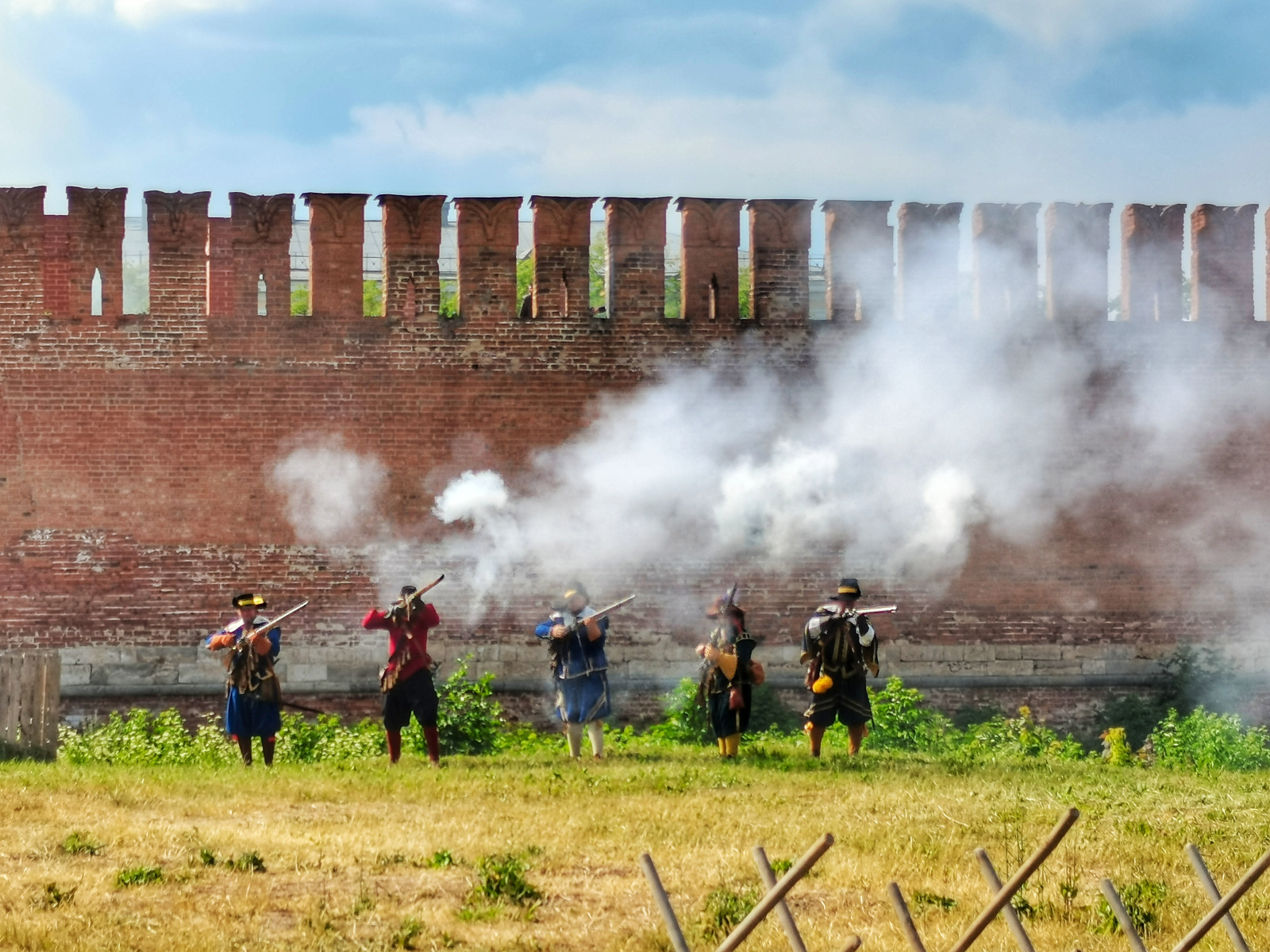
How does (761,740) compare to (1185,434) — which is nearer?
(761,740)

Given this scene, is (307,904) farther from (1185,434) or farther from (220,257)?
(1185,434)

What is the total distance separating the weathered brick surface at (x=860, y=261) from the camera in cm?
1406

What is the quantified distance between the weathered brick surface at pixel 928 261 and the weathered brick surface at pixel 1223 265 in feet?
7.33

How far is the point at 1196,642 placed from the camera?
46.3 feet

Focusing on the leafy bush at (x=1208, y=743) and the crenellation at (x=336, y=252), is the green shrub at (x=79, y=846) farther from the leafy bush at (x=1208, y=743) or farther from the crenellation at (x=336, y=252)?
the leafy bush at (x=1208, y=743)

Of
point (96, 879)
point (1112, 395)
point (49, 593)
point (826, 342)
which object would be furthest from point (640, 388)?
point (96, 879)

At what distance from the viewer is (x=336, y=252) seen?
547 inches

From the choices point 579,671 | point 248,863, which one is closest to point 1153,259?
point 579,671

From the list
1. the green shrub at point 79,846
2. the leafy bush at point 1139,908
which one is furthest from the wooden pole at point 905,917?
the green shrub at point 79,846

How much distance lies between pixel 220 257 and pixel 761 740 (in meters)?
6.14

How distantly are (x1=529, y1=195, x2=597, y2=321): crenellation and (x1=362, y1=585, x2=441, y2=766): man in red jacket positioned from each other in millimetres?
3518

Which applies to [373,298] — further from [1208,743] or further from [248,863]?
[248,863]

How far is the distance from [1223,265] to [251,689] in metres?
9.22

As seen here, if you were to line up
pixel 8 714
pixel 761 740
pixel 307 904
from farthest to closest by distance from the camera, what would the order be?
1. pixel 761 740
2. pixel 8 714
3. pixel 307 904
